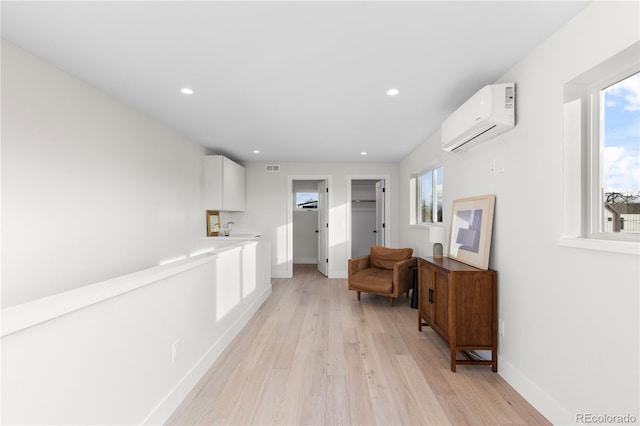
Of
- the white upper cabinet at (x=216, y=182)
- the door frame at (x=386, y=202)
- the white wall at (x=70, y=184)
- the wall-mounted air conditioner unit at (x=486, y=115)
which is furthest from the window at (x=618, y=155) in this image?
the white upper cabinet at (x=216, y=182)

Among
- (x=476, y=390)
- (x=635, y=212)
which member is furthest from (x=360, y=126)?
(x=476, y=390)

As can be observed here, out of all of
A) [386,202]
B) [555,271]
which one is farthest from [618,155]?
[386,202]

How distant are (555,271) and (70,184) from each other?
11.0 ft

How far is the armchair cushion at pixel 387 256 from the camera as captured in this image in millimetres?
4426

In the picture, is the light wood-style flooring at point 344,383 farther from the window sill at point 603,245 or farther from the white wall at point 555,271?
the window sill at point 603,245

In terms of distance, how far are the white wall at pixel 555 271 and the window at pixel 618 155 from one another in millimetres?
185

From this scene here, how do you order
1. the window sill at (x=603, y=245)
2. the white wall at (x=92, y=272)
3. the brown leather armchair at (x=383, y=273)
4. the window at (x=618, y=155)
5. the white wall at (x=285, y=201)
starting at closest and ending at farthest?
1. the white wall at (x=92, y=272)
2. the window sill at (x=603, y=245)
3. the window at (x=618, y=155)
4. the brown leather armchair at (x=383, y=273)
5. the white wall at (x=285, y=201)

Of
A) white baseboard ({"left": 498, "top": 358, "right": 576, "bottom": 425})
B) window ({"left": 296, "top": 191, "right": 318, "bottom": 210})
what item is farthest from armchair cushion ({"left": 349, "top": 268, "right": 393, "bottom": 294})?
window ({"left": 296, "top": 191, "right": 318, "bottom": 210})

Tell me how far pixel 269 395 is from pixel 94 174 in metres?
2.23

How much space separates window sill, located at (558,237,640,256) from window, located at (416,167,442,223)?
2.30m

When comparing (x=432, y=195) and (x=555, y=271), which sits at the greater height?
(x=432, y=195)

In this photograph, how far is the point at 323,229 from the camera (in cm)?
597

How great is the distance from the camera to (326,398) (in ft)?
6.30

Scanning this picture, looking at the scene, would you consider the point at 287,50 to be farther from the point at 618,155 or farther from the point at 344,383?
the point at 344,383
